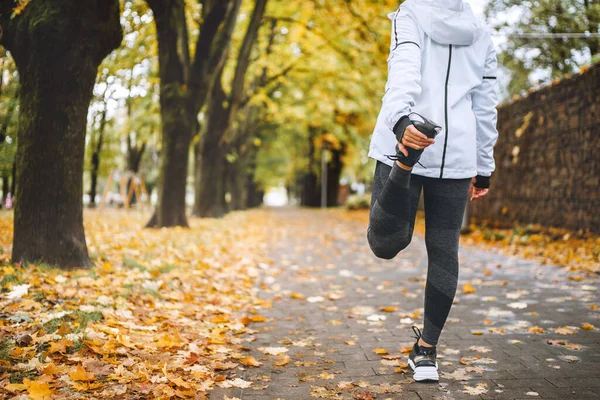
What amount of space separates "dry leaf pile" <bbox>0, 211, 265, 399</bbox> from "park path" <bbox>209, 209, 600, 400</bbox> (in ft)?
0.88

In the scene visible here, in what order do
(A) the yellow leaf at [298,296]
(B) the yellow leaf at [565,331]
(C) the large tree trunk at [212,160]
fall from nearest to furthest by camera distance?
(B) the yellow leaf at [565,331] < (A) the yellow leaf at [298,296] < (C) the large tree trunk at [212,160]

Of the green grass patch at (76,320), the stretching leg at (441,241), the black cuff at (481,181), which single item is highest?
the black cuff at (481,181)

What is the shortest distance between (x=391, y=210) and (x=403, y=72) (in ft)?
2.30

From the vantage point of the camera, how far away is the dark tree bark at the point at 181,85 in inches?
423

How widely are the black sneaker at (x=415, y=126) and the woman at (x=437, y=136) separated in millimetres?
110

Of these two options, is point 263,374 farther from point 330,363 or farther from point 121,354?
point 121,354

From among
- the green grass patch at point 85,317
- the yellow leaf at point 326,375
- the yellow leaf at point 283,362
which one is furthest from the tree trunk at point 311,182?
the yellow leaf at point 326,375

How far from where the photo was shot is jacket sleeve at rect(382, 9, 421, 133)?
2666mm

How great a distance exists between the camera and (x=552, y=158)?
10.2 meters

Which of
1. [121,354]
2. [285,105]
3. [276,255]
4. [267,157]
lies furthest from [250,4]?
[267,157]

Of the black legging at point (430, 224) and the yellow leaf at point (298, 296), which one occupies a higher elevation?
the black legging at point (430, 224)

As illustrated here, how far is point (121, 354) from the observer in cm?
337

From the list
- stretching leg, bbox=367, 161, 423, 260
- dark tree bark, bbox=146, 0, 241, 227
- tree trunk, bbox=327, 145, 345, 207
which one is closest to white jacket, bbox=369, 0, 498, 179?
stretching leg, bbox=367, 161, 423, 260

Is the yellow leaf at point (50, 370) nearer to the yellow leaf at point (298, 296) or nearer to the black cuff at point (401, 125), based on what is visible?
the black cuff at point (401, 125)
